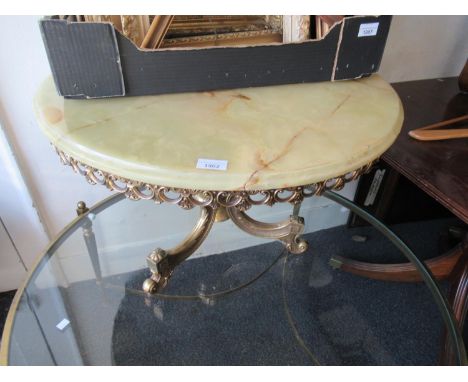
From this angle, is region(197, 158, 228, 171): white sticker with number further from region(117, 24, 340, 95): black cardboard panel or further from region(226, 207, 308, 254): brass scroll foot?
region(226, 207, 308, 254): brass scroll foot

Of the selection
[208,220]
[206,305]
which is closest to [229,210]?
[208,220]

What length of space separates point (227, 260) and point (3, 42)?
533mm

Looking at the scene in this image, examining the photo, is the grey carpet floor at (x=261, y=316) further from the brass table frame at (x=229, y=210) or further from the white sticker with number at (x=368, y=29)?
the white sticker with number at (x=368, y=29)

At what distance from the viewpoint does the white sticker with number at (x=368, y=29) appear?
1.37 feet

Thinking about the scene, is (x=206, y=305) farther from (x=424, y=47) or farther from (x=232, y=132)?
(x=424, y=47)

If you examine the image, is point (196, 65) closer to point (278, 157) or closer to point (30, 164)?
point (278, 157)

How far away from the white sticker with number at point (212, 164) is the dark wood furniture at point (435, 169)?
0.36 meters

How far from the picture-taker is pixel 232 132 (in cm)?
37

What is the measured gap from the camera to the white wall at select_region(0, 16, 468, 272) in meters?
0.55

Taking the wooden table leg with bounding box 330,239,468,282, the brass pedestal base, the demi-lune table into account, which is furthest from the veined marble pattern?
the wooden table leg with bounding box 330,239,468,282

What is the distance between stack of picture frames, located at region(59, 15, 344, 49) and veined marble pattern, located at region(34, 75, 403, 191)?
0.21 ft

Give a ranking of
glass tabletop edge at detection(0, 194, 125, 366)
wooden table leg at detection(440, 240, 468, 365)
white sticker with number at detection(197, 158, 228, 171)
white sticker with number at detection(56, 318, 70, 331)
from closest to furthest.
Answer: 1. white sticker with number at detection(197, 158, 228, 171)
2. glass tabletop edge at detection(0, 194, 125, 366)
3. white sticker with number at detection(56, 318, 70, 331)
4. wooden table leg at detection(440, 240, 468, 365)

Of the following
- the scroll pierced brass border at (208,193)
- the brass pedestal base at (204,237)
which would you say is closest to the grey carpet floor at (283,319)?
the brass pedestal base at (204,237)
